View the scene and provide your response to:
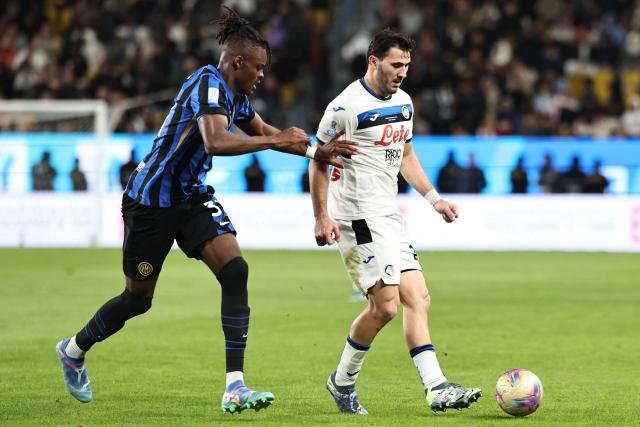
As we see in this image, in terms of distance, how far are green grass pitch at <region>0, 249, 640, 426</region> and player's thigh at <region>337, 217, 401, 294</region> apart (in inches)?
31.6

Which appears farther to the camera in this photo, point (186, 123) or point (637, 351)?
point (637, 351)

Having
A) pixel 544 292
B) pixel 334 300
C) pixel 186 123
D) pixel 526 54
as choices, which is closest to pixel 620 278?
pixel 544 292

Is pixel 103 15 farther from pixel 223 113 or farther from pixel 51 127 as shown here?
pixel 223 113

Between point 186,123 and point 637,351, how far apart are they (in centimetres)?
484

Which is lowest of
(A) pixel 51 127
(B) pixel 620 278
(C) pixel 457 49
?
(B) pixel 620 278

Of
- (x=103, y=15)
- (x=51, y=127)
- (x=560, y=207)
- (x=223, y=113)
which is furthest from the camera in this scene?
(x=103, y=15)

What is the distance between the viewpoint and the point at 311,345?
10641 mm

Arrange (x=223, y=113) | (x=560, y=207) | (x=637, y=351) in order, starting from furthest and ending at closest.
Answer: (x=560, y=207) → (x=637, y=351) → (x=223, y=113)

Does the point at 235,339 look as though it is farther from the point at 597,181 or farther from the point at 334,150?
the point at 597,181

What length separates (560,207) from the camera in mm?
22453

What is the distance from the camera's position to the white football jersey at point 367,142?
7.32 m

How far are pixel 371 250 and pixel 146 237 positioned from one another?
1323 mm

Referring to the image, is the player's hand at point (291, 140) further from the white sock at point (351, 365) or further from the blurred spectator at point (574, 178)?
the blurred spectator at point (574, 178)

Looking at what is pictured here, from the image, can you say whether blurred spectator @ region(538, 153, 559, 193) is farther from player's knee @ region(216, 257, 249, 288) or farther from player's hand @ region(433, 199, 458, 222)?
player's knee @ region(216, 257, 249, 288)
